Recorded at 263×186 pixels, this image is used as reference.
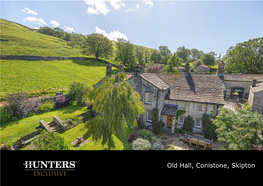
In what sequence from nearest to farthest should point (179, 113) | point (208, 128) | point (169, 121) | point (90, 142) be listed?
point (90, 142) < point (208, 128) < point (179, 113) < point (169, 121)

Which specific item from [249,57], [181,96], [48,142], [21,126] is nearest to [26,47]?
[21,126]

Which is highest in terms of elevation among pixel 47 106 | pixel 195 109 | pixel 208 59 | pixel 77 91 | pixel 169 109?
pixel 208 59

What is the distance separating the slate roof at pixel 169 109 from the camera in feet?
54.7

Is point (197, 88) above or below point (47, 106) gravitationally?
above

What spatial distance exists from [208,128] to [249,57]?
43.8 metres

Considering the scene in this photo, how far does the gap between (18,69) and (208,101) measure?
165 feet

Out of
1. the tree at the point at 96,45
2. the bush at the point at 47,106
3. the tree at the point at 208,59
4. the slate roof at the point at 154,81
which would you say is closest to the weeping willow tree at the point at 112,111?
the slate roof at the point at 154,81

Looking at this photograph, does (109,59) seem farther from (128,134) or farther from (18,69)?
(128,134)

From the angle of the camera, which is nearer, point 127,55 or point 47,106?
point 47,106

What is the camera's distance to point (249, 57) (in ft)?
132

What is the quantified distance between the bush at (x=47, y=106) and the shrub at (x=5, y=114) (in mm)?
3570

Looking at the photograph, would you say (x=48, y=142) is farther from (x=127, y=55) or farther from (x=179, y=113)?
(x=127, y=55)

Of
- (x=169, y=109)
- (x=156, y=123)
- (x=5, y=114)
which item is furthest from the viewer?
(x=169, y=109)
